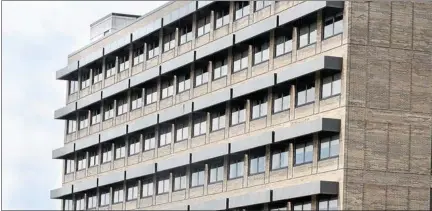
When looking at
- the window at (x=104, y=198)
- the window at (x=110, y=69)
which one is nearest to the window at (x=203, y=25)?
the window at (x=110, y=69)

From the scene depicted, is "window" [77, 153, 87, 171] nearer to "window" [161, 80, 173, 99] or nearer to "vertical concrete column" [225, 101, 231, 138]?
"window" [161, 80, 173, 99]

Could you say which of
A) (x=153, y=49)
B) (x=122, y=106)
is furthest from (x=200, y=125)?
(x=122, y=106)

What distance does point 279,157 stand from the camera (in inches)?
2714

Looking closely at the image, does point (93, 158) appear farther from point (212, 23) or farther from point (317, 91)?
point (317, 91)

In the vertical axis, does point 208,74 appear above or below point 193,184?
above

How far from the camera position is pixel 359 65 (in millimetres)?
63875

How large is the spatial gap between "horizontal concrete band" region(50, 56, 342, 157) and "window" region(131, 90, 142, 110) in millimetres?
1141

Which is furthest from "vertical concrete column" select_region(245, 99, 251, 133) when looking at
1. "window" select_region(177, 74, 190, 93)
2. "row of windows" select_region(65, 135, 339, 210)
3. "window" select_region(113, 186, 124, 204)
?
"window" select_region(113, 186, 124, 204)

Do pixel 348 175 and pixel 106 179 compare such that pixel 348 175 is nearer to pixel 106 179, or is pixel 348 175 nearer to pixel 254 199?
pixel 254 199

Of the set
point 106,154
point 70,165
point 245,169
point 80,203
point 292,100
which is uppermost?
point 292,100

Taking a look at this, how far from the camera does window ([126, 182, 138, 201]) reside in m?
87.2

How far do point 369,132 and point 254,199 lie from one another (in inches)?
339

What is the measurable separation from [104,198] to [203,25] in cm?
1850

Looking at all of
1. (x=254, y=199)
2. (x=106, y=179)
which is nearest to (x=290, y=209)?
(x=254, y=199)
